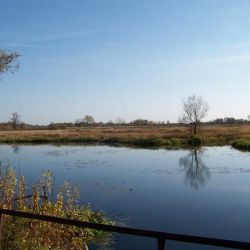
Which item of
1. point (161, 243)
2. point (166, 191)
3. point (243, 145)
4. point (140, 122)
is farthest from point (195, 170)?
point (140, 122)

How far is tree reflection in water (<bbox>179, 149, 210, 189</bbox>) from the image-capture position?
26247 millimetres

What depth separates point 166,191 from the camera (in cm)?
2280

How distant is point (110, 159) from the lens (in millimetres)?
39844

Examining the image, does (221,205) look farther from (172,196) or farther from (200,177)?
(200,177)

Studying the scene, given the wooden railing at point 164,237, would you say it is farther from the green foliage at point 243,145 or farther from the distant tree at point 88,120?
the distant tree at point 88,120

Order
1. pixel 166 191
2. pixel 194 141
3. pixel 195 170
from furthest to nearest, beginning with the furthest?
pixel 194 141 < pixel 195 170 < pixel 166 191

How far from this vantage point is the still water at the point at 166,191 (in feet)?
51.0

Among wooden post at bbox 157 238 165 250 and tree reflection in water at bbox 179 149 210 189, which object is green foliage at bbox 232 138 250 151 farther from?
wooden post at bbox 157 238 165 250

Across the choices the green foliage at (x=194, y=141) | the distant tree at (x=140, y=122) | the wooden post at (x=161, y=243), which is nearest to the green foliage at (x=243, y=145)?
the green foliage at (x=194, y=141)

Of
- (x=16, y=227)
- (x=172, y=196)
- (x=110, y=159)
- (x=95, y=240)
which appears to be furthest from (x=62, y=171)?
(x=16, y=227)

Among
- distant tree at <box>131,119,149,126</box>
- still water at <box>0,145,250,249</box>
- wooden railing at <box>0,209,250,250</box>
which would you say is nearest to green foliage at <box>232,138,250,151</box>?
still water at <box>0,145,250,249</box>

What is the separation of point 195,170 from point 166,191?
9608 millimetres

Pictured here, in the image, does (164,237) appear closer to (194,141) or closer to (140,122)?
(194,141)

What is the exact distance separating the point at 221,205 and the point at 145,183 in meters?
7.31
